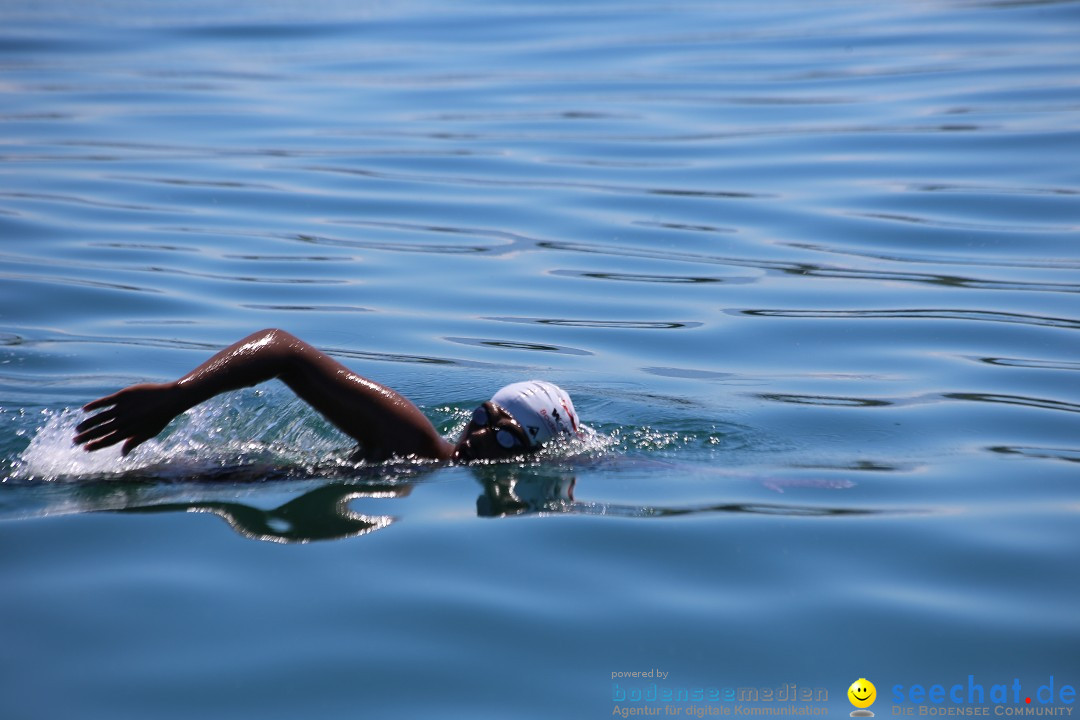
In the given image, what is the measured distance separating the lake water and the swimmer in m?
0.17

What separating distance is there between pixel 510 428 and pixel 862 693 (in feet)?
9.22

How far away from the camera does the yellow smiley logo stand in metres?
4.62

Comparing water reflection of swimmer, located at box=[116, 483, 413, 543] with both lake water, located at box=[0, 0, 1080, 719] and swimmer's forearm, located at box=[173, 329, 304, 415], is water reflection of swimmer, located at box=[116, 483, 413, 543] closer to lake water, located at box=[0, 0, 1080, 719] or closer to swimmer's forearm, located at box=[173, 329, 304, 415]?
lake water, located at box=[0, 0, 1080, 719]

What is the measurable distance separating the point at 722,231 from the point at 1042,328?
3.77 m

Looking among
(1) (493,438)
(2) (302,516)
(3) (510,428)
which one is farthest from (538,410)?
(2) (302,516)

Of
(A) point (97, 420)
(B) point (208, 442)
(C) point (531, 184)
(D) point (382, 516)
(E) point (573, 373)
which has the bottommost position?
(D) point (382, 516)

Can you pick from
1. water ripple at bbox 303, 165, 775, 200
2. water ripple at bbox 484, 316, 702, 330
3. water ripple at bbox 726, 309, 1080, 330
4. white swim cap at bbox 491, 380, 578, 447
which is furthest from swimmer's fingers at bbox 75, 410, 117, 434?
water ripple at bbox 303, 165, 775, 200

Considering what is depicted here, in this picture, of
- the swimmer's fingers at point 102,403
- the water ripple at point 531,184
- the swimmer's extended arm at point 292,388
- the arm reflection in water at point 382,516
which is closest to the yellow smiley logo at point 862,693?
the arm reflection in water at point 382,516

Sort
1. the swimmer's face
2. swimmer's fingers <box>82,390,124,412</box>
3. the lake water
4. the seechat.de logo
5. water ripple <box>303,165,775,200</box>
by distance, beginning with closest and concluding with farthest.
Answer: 1. the seechat.de logo
2. the lake water
3. swimmer's fingers <box>82,390,124,412</box>
4. the swimmer's face
5. water ripple <box>303,165,775,200</box>

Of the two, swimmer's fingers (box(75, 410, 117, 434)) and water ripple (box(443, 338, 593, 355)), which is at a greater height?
swimmer's fingers (box(75, 410, 117, 434))

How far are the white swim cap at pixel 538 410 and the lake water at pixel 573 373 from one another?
161 mm

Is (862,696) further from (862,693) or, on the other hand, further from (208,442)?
(208,442)

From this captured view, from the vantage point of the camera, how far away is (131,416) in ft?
20.1

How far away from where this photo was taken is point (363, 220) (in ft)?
44.4
